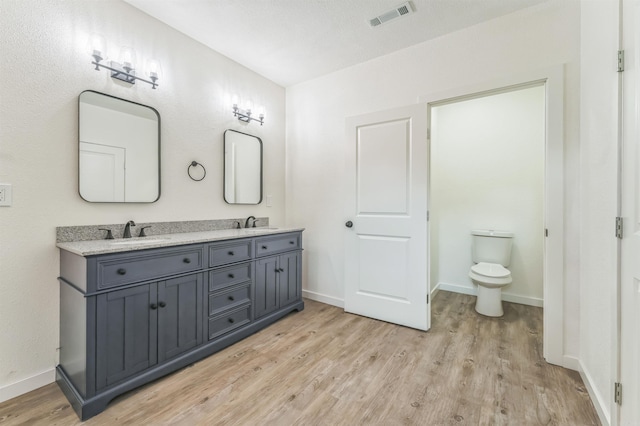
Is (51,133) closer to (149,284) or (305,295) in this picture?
(149,284)

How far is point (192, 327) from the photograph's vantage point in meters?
1.91

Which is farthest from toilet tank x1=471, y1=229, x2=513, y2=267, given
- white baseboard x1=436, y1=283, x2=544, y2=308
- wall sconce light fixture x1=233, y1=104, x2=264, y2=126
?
wall sconce light fixture x1=233, y1=104, x2=264, y2=126

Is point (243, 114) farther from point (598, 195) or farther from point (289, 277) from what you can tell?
point (598, 195)

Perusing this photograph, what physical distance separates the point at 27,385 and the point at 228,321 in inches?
45.9

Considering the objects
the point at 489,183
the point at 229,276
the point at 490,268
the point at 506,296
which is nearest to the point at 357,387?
the point at 229,276

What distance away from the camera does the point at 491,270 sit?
2918 mm

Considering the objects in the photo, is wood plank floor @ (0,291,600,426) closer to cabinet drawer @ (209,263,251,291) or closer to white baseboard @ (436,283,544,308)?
cabinet drawer @ (209,263,251,291)

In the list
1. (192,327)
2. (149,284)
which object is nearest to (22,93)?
(149,284)

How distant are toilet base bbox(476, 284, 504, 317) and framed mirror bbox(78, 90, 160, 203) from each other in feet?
10.6

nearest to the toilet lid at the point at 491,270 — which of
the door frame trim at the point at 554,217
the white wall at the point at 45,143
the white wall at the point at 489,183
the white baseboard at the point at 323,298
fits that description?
the white wall at the point at 489,183

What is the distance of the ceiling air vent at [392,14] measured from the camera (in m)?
2.07

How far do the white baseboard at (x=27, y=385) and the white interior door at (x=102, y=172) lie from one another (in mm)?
1118

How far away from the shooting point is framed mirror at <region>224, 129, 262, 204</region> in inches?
109

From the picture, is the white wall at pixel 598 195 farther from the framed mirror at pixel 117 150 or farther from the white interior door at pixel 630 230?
the framed mirror at pixel 117 150
